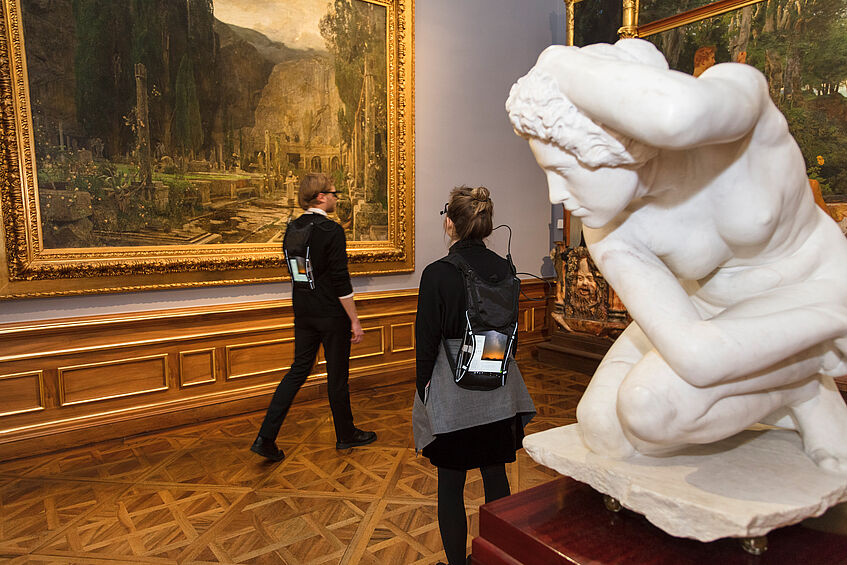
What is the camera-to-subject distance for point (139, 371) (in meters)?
4.41

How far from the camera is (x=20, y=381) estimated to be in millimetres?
3961

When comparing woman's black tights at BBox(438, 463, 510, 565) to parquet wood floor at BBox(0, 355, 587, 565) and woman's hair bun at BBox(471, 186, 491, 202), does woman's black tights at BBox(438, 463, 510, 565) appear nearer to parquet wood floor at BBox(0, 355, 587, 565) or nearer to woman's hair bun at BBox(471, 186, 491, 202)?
parquet wood floor at BBox(0, 355, 587, 565)

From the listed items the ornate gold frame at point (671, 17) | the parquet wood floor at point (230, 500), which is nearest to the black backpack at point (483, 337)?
the parquet wood floor at point (230, 500)

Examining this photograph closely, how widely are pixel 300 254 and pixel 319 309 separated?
0.38m

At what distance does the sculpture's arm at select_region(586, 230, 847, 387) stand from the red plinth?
42cm

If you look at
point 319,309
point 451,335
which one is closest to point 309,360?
point 319,309

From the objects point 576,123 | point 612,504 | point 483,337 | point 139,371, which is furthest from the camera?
point 139,371

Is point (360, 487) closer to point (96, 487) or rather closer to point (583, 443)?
point (96, 487)

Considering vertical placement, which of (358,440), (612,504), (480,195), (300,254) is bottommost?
(358,440)

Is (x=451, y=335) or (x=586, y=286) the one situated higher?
(x=451, y=335)

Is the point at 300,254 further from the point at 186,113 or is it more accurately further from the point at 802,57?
the point at 802,57

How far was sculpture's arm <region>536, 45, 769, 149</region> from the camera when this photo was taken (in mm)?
992

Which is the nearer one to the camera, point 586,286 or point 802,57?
point 802,57

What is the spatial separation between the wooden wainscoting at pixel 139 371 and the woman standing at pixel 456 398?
9.74 ft
